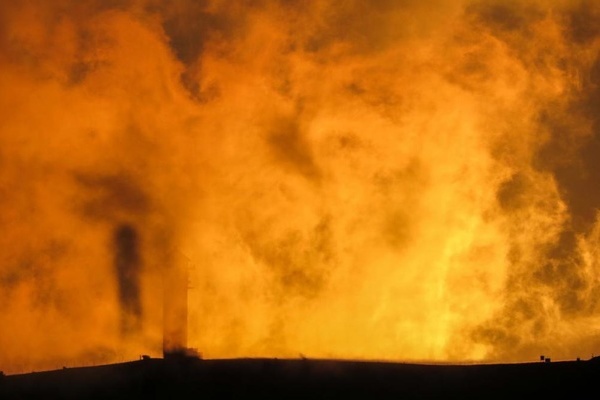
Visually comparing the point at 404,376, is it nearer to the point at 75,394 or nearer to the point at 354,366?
the point at 354,366

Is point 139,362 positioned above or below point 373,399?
above

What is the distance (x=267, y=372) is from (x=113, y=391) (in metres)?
4.46

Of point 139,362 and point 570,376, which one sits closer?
point 570,376

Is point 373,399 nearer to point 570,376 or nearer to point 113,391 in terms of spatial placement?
point 570,376

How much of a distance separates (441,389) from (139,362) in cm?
935

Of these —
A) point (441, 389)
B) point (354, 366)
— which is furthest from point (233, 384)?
point (441, 389)

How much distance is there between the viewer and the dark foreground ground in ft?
85.9

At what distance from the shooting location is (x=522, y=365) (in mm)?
26906

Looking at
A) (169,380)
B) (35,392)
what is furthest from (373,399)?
(35,392)

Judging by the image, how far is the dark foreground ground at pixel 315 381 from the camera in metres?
26.2

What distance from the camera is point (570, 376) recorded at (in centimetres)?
2597

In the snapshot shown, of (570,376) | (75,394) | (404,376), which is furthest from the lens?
(75,394)

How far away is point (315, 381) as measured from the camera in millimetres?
27672

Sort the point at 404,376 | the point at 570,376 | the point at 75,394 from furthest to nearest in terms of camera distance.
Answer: the point at 75,394, the point at 404,376, the point at 570,376
